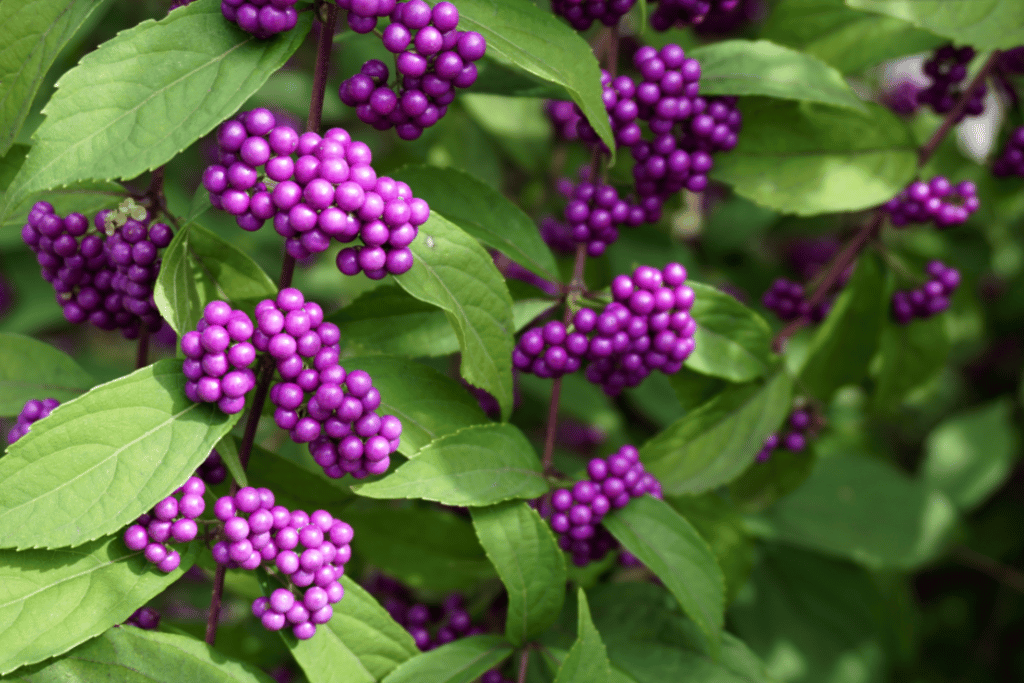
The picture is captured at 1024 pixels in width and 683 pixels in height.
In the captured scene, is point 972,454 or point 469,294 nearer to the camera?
point 469,294

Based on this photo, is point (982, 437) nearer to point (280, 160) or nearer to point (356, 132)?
point (356, 132)

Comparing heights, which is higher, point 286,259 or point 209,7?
point 209,7

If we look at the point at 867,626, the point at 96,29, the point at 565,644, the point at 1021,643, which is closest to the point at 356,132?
the point at 96,29

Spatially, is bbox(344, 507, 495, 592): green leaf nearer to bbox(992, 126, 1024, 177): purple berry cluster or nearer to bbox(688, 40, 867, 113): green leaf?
bbox(688, 40, 867, 113): green leaf

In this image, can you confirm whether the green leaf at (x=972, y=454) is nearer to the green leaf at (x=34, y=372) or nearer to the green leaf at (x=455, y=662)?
the green leaf at (x=455, y=662)

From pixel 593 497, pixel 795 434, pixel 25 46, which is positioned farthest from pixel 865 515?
pixel 25 46

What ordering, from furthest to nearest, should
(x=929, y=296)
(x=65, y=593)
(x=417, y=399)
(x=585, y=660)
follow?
(x=929, y=296)
(x=417, y=399)
(x=585, y=660)
(x=65, y=593)

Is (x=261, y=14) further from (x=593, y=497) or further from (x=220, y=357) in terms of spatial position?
(x=593, y=497)
